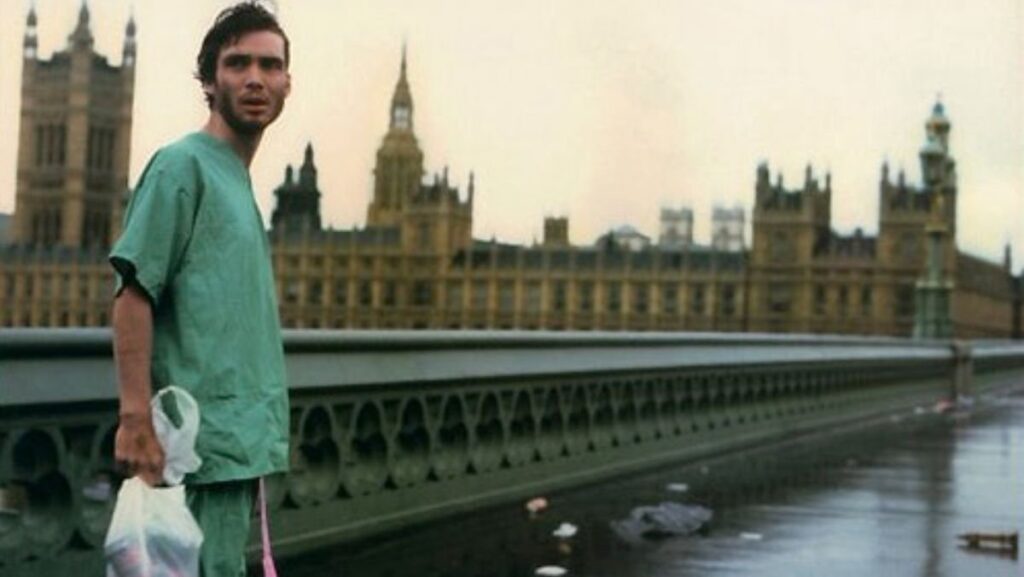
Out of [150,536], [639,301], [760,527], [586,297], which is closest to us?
[150,536]

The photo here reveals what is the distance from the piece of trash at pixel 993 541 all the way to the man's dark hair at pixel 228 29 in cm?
528

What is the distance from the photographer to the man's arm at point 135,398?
2.30 metres

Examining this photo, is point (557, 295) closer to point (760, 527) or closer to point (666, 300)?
point (666, 300)

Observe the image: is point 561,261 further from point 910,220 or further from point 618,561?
point 618,561

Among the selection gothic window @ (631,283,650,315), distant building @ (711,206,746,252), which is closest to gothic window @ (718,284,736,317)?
gothic window @ (631,283,650,315)

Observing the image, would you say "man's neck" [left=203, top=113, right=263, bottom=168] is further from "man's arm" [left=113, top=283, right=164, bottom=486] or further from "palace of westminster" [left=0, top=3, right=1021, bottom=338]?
"palace of westminster" [left=0, top=3, right=1021, bottom=338]

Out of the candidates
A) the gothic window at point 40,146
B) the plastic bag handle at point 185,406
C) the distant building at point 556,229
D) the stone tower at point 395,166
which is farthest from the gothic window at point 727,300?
the plastic bag handle at point 185,406

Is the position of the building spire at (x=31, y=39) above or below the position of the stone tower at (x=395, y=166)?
above

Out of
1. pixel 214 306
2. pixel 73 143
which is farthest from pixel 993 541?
pixel 73 143

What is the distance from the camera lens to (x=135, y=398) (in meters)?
2.30

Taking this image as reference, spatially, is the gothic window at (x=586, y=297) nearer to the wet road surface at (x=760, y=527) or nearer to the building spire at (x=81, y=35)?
the building spire at (x=81, y=35)

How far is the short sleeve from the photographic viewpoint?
2.36m

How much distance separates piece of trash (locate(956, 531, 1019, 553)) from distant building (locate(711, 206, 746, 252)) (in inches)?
5502

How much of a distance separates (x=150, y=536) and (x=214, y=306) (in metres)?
0.40
